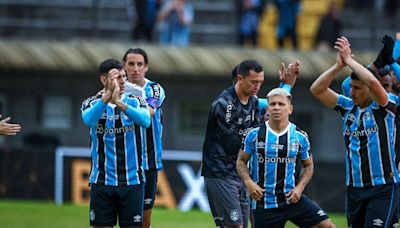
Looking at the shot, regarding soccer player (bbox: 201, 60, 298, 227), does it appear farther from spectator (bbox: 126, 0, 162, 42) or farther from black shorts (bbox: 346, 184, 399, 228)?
spectator (bbox: 126, 0, 162, 42)

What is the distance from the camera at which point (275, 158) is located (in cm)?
1181

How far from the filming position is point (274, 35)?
26.4 meters

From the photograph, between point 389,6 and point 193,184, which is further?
point 389,6

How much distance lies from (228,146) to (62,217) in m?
7.52

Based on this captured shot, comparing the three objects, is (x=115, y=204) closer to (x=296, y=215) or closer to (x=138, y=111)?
(x=138, y=111)

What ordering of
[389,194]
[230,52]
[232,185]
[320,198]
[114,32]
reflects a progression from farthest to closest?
[114,32], [230,52], [320,198], [232,185], [389,194]

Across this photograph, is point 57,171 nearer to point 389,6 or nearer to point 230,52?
point 230,52

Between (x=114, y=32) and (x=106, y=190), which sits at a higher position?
(x=114, y=32)

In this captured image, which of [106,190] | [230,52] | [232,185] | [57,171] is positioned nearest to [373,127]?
[232,185]

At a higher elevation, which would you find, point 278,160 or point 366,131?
point 366,131

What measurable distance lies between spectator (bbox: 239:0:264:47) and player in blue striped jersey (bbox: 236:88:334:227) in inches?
525

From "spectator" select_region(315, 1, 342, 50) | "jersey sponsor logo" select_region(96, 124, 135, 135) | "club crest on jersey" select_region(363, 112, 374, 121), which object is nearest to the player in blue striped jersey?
"club crest on jersey" select_region(363, 112, 374, 121)

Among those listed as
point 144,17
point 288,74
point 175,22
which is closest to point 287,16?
point 175,22

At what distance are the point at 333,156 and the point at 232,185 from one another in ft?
42.0
